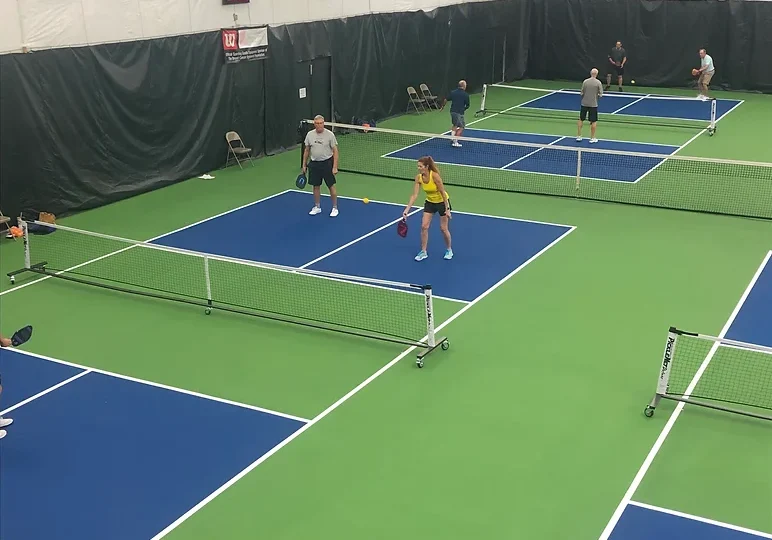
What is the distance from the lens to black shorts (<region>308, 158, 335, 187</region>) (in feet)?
56.4

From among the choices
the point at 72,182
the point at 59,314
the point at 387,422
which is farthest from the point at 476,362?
the point at 72,182

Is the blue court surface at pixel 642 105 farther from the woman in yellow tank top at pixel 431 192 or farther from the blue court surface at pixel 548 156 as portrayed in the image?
the woman in yellow tank top at pixel 431 192

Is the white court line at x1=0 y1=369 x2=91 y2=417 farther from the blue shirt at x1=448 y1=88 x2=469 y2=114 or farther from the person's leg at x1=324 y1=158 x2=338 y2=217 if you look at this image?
the blue shirt at x1=448 y1=88 x2=469 y2=114

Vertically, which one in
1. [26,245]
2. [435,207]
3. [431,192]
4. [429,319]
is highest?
[431,192]

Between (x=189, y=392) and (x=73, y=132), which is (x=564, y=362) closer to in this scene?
(x=189, y=392)

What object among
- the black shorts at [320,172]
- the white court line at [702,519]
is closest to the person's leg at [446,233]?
the black shorts at [320,172]

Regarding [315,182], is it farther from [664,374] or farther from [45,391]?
[664,374]

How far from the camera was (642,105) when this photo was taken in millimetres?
29359

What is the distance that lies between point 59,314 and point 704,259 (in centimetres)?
992

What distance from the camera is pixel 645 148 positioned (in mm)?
22797

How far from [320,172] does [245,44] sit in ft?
20.2

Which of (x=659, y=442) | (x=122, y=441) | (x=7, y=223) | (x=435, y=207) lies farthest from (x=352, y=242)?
(x=659, y=442)

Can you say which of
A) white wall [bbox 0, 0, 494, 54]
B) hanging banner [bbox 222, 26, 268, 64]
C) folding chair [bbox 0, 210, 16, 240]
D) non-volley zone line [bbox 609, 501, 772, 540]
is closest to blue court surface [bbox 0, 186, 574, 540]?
non-volley zone line [bbox 609, 501, 772, 540]

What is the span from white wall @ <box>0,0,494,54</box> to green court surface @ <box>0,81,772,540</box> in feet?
12.8
